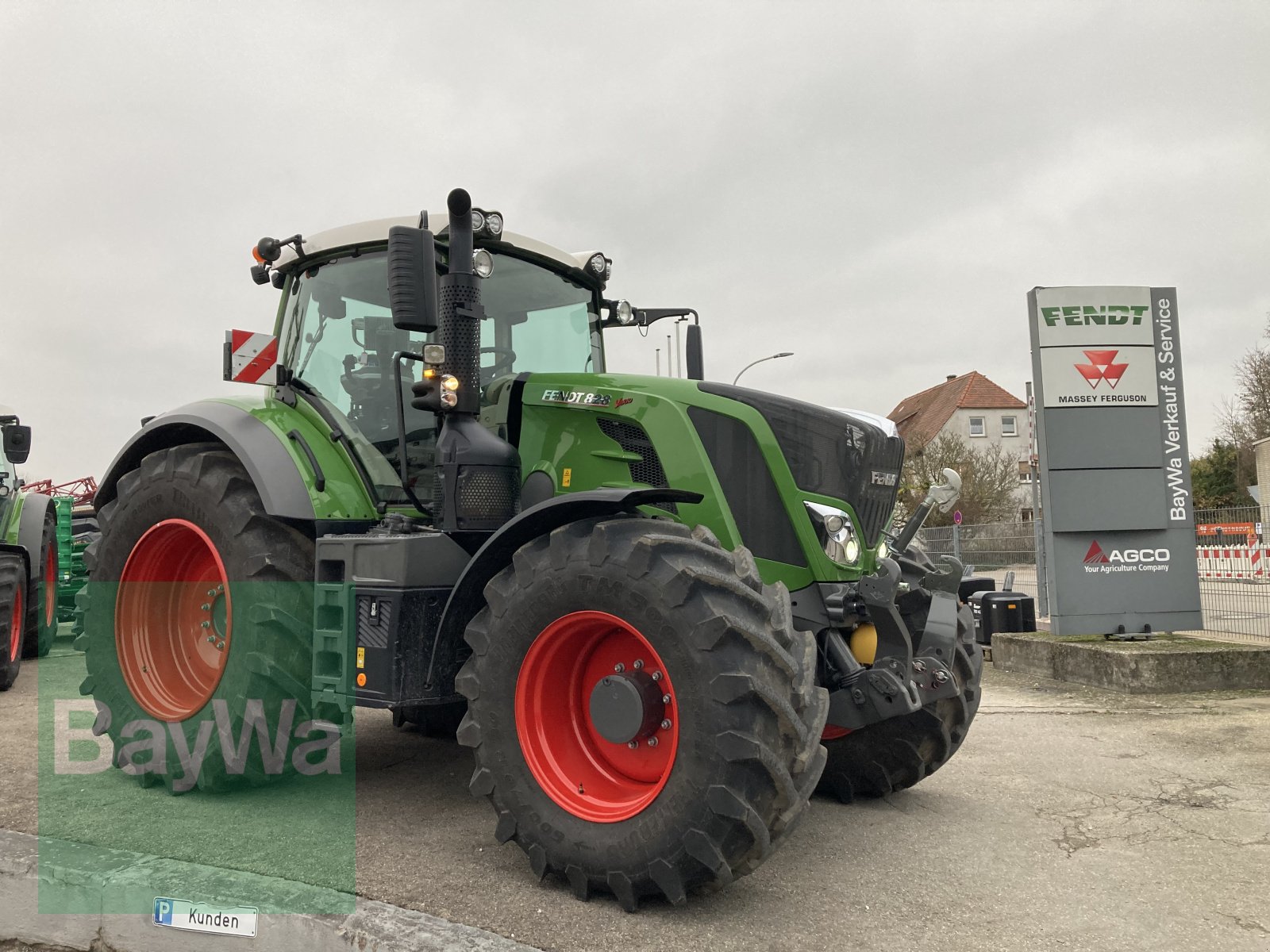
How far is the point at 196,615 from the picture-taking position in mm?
5004

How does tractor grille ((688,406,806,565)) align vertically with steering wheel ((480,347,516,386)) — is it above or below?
below

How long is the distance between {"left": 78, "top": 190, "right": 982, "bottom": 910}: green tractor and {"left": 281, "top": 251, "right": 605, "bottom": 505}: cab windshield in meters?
0.01

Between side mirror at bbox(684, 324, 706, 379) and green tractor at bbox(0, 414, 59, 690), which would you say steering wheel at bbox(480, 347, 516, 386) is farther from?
green tractor at bbox(0, 414, 59, 690)

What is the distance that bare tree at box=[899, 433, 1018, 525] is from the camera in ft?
116

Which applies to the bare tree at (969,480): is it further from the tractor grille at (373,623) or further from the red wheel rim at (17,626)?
the tractor grille at (373,623)

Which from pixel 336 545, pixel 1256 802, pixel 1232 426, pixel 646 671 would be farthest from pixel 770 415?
pixel 1232 426

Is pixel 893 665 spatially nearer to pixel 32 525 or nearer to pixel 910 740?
pixel 910 740

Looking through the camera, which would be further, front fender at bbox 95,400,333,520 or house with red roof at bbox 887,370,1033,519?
house with red roof at bbox 887,370,1033,519

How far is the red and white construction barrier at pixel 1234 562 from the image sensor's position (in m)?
10.6

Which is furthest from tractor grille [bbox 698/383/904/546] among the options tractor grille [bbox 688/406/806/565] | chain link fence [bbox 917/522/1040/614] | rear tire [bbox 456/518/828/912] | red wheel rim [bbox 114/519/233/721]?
chain link fence [bbox 917/522/1040/614]

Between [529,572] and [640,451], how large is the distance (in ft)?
2.46

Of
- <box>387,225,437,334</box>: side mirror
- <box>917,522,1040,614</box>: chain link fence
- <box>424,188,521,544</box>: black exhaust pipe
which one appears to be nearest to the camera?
<box>387,225,437,334</box>: side mirror

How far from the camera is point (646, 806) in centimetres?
318

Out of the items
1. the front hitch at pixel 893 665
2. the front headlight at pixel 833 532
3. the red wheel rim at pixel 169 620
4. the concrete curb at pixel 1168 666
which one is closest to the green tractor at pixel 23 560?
the red wheel rim at pixel 169 620
